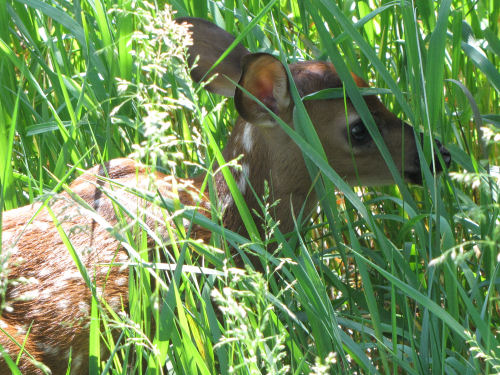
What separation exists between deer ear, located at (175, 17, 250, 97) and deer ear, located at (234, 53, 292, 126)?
8.7 inches

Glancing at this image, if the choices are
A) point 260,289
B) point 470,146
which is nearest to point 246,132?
point 470,146

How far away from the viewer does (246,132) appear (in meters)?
3.05

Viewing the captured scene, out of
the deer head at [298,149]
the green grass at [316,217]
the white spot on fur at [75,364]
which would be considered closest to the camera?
the green grass at [316,217]

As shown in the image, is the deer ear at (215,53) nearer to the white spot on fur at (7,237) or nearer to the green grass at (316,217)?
the green grass at (316,217)

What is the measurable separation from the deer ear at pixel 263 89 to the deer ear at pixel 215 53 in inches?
8.7

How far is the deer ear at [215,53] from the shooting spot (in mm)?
3105

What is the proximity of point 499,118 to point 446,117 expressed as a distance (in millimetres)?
237

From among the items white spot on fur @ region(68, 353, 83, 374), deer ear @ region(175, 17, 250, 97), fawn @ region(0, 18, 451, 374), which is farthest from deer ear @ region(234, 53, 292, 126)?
white spot on fur @ region(68, 353, 83, 374)

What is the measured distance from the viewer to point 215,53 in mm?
3168

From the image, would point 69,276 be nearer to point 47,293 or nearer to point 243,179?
point 47,293

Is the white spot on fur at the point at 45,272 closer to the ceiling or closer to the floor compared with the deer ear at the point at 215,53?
closer to the floor

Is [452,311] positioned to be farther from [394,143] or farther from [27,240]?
[27,240]

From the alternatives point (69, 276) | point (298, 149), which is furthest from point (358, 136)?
point (69, 276)

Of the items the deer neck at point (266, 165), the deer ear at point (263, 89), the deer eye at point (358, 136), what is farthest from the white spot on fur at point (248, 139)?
the deer eye at point (358, 136)
